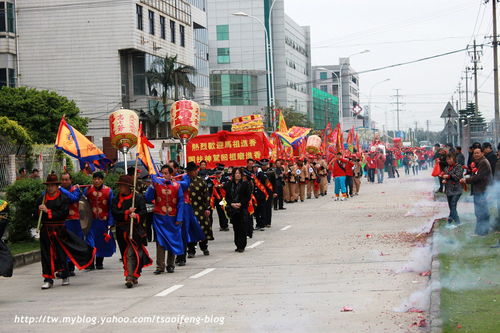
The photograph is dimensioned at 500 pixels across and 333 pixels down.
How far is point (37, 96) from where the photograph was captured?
44000 mm

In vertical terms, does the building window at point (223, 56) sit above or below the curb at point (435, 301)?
above

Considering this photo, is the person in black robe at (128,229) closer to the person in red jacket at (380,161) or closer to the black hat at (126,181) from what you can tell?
the black hat at (126,181)

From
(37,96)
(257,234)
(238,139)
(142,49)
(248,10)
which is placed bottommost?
(257,234)

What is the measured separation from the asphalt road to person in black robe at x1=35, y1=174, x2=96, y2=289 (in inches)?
12.9

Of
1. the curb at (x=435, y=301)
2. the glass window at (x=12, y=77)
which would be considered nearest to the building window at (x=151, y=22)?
the glass window at (x=12, y=77)

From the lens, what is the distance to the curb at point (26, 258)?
1505 cm

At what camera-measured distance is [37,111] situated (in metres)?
43.9

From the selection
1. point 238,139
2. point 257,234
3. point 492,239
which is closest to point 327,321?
point 492,239

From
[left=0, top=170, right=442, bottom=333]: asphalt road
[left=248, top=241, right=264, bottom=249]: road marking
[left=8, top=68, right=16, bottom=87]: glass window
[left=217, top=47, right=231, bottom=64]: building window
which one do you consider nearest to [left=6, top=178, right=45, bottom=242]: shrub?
[left=0, top=170, right=442, bottom=333]: asphalt road

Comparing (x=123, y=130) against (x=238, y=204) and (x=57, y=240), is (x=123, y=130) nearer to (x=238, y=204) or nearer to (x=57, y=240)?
(x=238, y=204)

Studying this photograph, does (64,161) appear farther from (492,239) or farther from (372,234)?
(492,239)

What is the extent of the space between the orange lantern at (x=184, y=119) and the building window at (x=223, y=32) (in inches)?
2813

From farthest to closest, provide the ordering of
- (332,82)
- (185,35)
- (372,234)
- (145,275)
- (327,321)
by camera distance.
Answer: (332,82)
(185,35)
(372,234)
(145,275)
(327,321)

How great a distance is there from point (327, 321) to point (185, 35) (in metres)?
55.0
